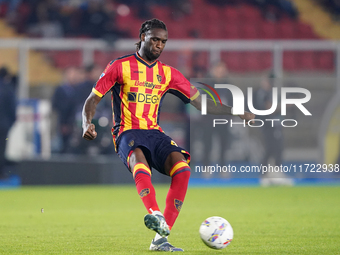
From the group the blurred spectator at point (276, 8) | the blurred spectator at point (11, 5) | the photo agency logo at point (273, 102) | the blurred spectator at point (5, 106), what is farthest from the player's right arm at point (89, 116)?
the blurred spectator at point (276, 8)

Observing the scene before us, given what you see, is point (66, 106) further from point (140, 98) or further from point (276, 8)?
point (276, 8)

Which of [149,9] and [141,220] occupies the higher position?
[149,9]

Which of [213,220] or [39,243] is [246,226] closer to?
[213,220]

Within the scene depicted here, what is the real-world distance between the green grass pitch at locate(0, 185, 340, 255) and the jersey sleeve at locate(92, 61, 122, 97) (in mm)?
1262

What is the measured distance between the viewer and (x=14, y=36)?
17.6 meters

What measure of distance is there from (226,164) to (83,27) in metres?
6.93

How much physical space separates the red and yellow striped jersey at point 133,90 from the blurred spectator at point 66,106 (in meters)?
7.20

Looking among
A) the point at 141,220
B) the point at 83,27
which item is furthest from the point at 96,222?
the point at 83,27

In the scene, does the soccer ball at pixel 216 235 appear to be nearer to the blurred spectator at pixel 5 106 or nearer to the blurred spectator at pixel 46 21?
the blurred spectator at pixel 5 106

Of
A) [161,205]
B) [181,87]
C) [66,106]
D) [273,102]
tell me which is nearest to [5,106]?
[66,106]

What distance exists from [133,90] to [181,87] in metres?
0.51

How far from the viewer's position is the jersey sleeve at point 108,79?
4762 mm

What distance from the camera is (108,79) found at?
481 centimetres

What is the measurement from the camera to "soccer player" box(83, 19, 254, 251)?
14.9 feet
